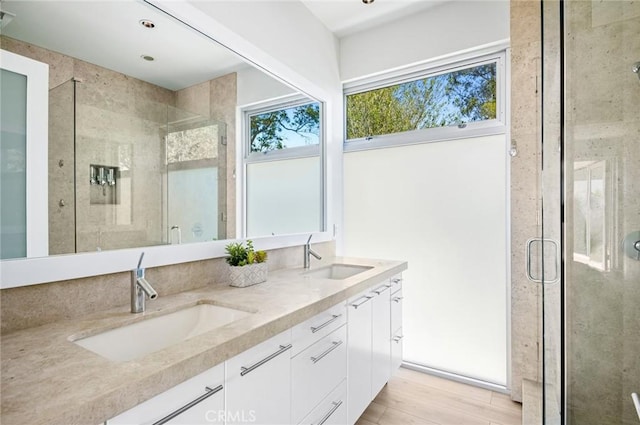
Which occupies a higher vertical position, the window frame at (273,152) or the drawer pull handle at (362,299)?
the window frame at (273,152)

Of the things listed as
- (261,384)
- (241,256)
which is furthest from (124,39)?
(261,384)

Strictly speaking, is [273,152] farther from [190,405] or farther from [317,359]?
[190,405]

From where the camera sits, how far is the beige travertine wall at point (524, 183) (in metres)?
2.05

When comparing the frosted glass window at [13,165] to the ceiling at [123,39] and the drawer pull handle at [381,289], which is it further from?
the drawer pull handle at [381,289]

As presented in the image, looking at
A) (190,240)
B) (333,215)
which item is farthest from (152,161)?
(333,215)

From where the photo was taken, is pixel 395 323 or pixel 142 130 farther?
pixel 395 323

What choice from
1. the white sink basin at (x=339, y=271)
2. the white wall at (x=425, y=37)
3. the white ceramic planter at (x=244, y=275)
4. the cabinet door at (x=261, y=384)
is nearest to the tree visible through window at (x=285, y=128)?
the white wall at (x=425, y=37)

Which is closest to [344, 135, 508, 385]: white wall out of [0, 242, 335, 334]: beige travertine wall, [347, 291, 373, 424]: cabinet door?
[347, 291, 373, 424]: cabinet door

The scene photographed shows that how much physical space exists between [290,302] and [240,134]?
115 centimetres

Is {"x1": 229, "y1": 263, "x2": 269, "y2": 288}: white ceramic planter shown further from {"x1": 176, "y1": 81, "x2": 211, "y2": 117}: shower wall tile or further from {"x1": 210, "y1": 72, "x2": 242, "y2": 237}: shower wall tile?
{"x1": 176, "y1": 81, "x2": 211, "y2": 117}: shower wall tile

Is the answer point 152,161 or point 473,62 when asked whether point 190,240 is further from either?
point 473,62

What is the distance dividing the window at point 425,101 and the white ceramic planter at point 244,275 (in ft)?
5.76

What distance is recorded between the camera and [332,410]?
59.4 inches

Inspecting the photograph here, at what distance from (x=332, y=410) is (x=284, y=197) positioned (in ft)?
4.83
